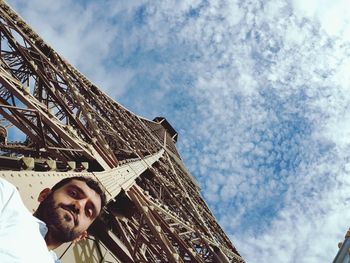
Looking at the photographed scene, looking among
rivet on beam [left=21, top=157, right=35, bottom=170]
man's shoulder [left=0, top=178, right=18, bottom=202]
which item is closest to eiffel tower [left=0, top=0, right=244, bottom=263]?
rivet on beam [left=21, top=157, right=35, bottom=170]

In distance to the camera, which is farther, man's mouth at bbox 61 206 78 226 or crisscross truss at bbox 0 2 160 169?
crisscross truss at bbox 0 2 160 169

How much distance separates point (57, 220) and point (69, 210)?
14 centimetres

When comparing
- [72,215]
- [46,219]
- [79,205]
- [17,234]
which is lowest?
[17,234]

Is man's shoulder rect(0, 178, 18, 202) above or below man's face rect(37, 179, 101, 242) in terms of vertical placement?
below

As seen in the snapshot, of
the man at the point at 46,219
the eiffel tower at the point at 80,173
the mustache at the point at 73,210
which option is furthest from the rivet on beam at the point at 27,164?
the mustache at the point at 73,210

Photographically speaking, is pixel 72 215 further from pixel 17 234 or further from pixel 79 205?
pixel 17 234

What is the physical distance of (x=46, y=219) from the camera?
2912 millimetres

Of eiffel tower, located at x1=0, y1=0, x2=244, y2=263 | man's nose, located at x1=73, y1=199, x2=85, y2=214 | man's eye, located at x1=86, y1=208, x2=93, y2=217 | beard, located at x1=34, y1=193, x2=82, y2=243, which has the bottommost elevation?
beard, located at x1=34, y1=193, x2=82, y2=243

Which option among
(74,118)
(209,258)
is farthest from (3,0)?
(209,258)

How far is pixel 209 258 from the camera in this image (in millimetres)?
10742

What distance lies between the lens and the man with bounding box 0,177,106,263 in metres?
1.99

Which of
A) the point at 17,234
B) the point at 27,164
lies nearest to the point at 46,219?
the point at 17,234

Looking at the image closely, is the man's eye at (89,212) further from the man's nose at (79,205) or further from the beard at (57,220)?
the beard at (57,220)

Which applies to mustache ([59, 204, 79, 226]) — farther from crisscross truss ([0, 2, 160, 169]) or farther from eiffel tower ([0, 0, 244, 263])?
crisscross truss ([0, 2, 160, 169])
